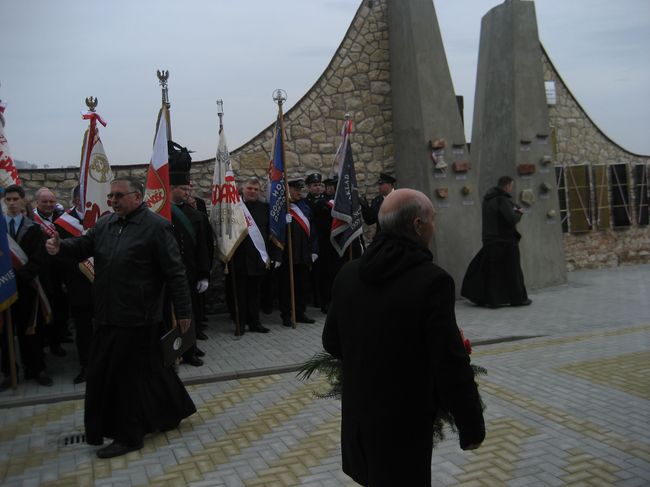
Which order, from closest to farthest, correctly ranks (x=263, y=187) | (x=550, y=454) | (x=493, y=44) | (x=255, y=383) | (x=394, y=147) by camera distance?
(x=550, y=454), (x=255, y=383), (x=263, y=187), (x=394, y=147), (x=493, y=44)

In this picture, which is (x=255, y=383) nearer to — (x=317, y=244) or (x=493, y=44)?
(x=317, y=244)

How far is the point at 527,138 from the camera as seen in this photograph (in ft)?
40.1

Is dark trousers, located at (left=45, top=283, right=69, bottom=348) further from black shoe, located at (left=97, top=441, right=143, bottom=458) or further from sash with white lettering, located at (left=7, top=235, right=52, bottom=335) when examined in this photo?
black shoe, located at (left=97, top=441, right=143, bottom=458)

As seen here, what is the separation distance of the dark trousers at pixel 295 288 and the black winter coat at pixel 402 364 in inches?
266

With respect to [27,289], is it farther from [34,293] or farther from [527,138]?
[527,138]

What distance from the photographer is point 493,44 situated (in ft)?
41.9

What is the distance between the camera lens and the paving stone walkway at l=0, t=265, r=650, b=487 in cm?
431

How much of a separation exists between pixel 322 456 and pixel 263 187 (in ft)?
22.4

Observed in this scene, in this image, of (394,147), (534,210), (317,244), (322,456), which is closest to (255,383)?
(322,456)

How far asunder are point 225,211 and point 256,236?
55 cm

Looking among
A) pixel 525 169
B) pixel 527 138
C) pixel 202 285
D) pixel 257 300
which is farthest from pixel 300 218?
pixel 527 138

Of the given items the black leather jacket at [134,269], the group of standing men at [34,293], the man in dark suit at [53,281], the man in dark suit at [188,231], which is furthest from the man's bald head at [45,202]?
the black leather jacket at [134,269]

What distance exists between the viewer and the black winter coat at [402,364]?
245cm

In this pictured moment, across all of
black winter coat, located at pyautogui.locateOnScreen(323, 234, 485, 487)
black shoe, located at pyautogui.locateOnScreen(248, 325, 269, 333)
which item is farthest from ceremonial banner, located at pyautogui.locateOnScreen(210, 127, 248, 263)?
black winter coat, located at pyautogui.locateOnScreen(323, 234, 485, 487)
